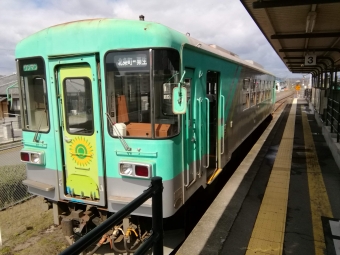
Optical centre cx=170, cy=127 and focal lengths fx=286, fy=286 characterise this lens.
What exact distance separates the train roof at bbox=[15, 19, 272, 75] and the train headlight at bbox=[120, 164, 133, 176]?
1.37 meters

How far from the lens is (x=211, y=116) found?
5426 millimetres

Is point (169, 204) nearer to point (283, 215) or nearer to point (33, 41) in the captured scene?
point (283, 215)

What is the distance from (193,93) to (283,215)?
226 cm

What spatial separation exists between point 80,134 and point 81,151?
0.22 m

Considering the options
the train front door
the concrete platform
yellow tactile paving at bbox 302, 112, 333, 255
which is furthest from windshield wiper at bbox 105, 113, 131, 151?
yellow tactile paving at bbox 302, 112, 333, 255

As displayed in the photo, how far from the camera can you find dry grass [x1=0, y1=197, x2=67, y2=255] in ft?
14.3

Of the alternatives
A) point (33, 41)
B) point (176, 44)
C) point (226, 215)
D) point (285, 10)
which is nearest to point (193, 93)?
point (176, 44)

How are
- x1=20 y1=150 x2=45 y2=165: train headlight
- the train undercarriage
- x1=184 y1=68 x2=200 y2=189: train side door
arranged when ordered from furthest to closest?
x1=20 y1=150 x2=45 y2=165: train headlight, x1=184 y1=68 x2=200 y2=189: train side door, the train undercarriage

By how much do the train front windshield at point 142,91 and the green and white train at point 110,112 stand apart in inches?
0.5

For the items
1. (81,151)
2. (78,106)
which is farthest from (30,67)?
(81,151)

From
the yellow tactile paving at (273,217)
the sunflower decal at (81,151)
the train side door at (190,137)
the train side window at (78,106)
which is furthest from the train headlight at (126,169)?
the yellow tactile paving at (273,217)

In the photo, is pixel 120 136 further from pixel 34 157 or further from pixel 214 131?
pixel 214 131

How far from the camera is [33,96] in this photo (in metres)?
4.02

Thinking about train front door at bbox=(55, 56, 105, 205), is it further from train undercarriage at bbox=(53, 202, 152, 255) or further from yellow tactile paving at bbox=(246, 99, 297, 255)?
yellow tactile paving at bbox=(246, 99, 297, 255)
